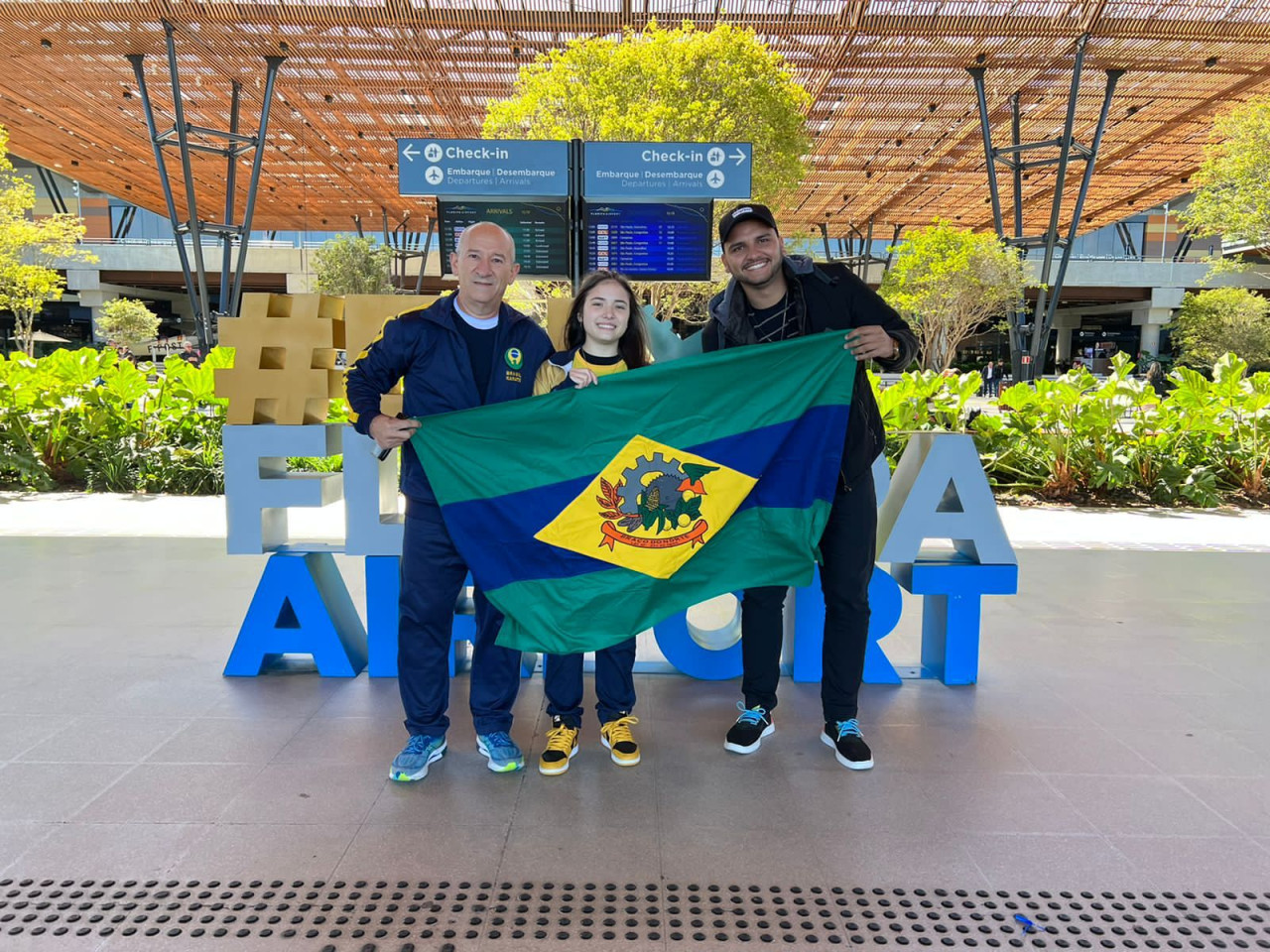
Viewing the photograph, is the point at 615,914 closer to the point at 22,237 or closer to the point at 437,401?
the point at 437,401

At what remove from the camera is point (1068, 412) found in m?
8.93

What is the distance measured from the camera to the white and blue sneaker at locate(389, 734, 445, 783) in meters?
2.89

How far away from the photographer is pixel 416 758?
9.62ft

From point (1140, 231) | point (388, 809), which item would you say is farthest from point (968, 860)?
point (1140, 231)

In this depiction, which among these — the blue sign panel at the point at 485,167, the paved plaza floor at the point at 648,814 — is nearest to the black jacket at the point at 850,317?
the paved plaza floor at the point at 648,814

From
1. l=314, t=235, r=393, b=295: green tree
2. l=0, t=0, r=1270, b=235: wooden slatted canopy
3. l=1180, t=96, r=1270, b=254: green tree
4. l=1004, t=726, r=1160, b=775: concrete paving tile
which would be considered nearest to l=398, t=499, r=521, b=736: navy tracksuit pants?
l=1004, t=726, r=1160, b=775: concrete paving tile

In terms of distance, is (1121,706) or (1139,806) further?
(1121,706)

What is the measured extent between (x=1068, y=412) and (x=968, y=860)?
7460 millimetres

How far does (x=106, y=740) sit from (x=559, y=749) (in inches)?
64.2

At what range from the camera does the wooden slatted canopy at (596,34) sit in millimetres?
13328

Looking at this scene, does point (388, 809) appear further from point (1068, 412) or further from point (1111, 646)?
point (1068, 412)

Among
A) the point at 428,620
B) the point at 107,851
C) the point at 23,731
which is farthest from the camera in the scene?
the point at 23,731

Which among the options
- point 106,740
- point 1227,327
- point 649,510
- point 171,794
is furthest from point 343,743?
point 1227,327

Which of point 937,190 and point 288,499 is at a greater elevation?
point 937,190
